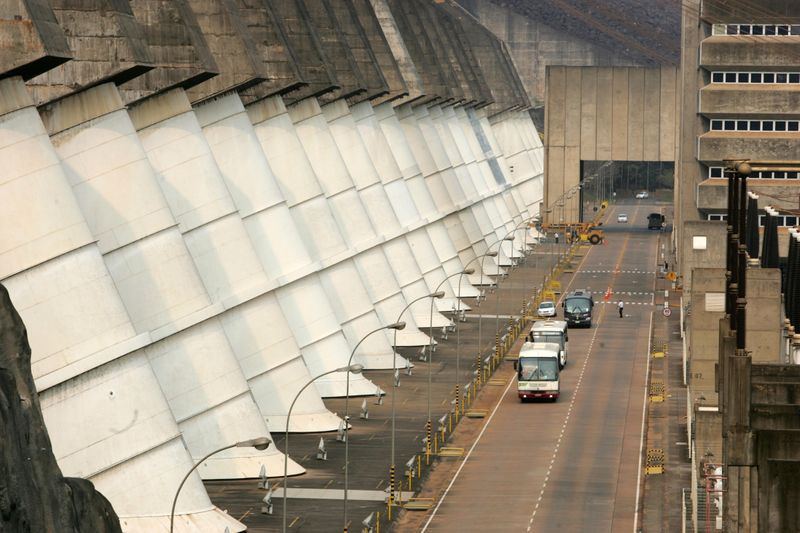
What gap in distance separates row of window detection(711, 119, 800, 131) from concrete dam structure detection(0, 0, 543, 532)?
66.1ft

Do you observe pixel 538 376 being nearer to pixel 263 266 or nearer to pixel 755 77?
pixel 263 266

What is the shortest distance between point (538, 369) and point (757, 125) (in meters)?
43.3

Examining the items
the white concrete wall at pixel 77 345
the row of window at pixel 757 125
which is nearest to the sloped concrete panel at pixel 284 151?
the white concrete wall at pixel 77 345

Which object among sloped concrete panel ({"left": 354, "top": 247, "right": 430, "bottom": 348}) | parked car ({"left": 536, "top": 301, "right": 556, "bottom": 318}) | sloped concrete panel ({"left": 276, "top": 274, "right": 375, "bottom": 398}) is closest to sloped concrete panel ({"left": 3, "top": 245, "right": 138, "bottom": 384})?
sloped concrete panel ({"left": 276, "top": 274, "right": 375, "bottom": 398})

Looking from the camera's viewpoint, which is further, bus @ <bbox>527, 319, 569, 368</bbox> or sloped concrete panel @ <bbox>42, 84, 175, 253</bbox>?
bus @ <bbox>527, 319, 569, 368</bbox>

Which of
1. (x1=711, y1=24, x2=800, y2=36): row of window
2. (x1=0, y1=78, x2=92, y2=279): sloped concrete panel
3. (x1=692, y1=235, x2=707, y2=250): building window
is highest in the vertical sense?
(x1=0, y1=78, x2=92, y2=279): sloped concrete panel

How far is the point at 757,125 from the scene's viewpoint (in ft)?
391

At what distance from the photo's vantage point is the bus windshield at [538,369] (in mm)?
81500

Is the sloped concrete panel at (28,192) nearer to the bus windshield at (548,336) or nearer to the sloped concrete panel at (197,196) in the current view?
the sloped concrete panel at (197,196)

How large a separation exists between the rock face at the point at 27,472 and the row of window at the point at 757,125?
8765 centimetres

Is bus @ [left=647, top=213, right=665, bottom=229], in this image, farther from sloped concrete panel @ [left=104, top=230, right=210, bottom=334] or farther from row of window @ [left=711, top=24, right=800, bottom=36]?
sloped concrete panel @ [left=104, top=230, right=210, bottom=334]

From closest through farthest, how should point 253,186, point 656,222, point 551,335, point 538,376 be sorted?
1. point 253,186
2. point 538,376
3. point 551,335
4. point 656,222

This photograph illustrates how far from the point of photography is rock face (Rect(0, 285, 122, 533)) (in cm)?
2959

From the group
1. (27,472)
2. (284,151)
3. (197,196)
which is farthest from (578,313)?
(27,472)
